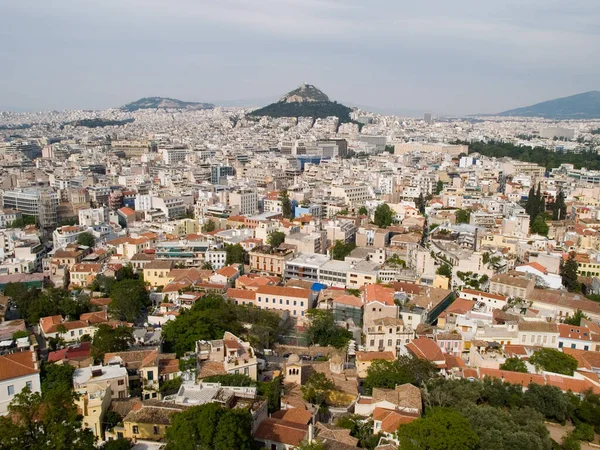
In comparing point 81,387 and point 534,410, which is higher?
point 81,387

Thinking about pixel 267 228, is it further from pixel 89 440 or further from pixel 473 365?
pixel 89 440

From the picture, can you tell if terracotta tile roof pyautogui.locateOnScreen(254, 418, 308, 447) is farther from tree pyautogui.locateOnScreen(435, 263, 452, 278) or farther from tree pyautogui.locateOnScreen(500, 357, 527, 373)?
tree pyautogui.locateOnScreen(435, 263, 452, 278)

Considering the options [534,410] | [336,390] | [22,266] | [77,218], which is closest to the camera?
[534,410]

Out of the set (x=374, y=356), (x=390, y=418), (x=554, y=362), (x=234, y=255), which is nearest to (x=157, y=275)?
(x=234, y=255)

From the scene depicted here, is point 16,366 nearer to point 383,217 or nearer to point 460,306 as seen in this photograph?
point 460,306

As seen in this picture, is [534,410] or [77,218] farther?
[77,218]

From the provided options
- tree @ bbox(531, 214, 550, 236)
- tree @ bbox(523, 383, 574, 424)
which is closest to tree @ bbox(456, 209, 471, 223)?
tree @ bbox(531, 214, 550, 236)

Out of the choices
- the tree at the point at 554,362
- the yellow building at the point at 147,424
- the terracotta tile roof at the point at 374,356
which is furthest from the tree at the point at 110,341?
the tree at the point at 554,362

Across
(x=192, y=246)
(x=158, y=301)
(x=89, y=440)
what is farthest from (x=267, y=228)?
(x=89, y=440)
